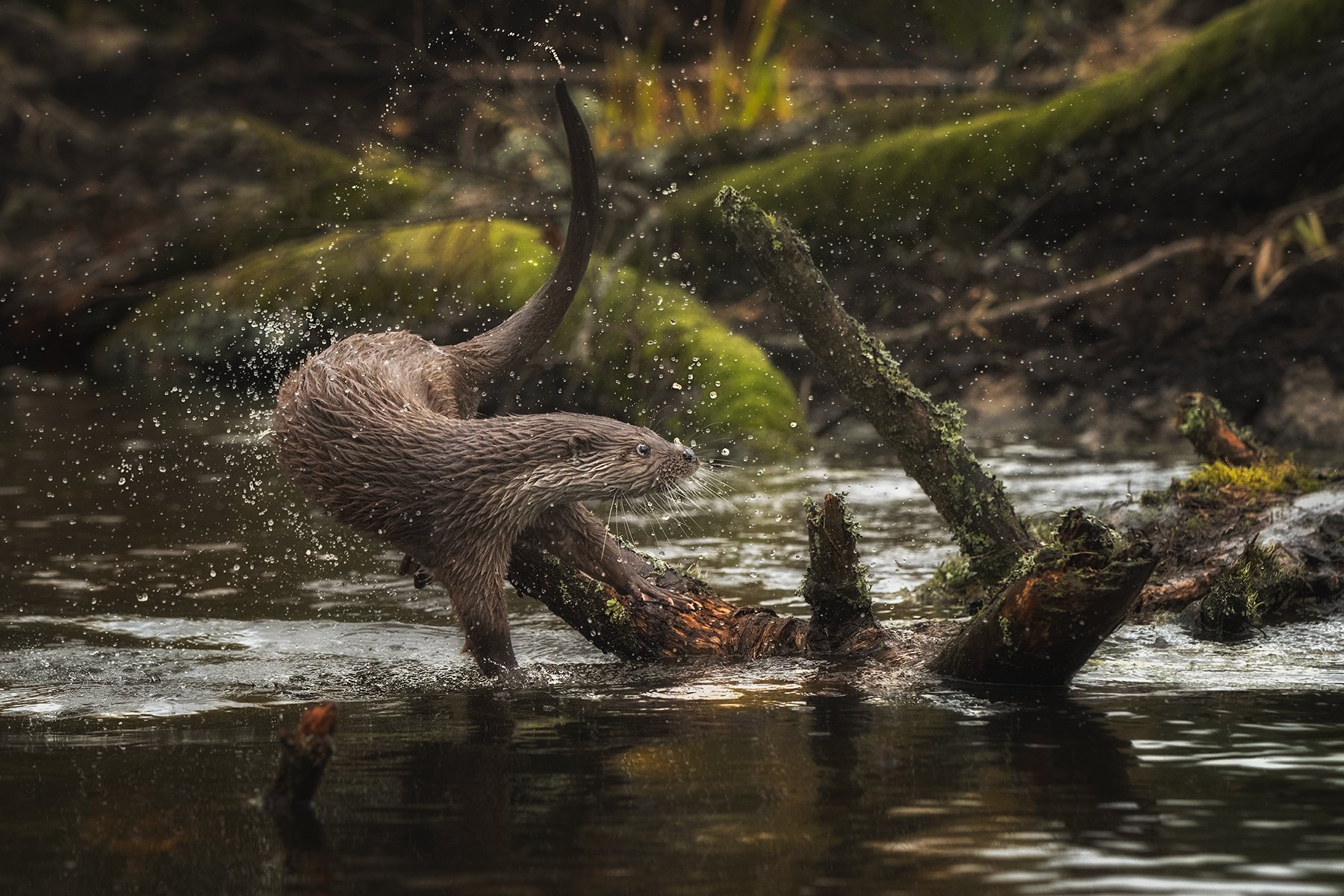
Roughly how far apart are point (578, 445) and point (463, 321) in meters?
6.50

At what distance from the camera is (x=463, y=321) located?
11469mm

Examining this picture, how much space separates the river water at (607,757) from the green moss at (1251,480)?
95 centimetres

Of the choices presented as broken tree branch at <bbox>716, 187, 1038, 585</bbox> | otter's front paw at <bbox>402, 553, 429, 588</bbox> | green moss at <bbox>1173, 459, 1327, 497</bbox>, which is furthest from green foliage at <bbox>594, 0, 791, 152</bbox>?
otter's front paw at <bbox>402, 553, 429, 588</bbox>

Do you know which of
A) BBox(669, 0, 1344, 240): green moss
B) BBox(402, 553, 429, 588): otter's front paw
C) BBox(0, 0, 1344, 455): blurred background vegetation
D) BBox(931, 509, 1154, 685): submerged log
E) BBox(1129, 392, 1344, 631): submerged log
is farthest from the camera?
BBox(0, 0, 1344, 455): blurred background vegetation

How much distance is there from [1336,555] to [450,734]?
3237mm

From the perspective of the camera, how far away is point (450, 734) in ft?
14.0

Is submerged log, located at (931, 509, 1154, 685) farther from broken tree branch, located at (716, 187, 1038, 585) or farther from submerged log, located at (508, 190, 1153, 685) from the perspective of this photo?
broken tree branch, located at (716, 187, 1038, 585)

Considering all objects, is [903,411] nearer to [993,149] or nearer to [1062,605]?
[1062,605]

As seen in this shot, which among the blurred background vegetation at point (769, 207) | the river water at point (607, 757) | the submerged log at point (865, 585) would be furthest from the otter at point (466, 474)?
the blurred background vegetation at point (769, 207)

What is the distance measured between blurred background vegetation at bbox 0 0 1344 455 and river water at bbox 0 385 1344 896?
364 centimetres

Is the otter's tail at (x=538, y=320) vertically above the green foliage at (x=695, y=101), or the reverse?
the green foliage at (x=695, y=101)

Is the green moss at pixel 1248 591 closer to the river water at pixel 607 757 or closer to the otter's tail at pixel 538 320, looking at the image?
the river water at pixel 607 757

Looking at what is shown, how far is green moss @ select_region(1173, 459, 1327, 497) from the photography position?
6125 millimetres

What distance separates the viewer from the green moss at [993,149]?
958 centimetres
